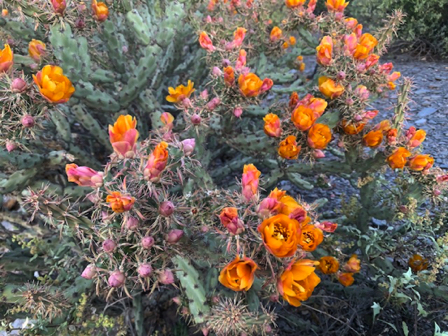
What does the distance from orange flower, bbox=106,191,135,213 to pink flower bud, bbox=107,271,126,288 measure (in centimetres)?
22

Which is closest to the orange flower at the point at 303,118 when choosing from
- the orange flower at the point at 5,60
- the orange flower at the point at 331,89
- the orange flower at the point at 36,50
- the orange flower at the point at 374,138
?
the orange flower at the point at 331,89

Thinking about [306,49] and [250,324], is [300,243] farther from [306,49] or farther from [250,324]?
[306,49]

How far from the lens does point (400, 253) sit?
7.14 ft

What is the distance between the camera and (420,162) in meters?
1.96

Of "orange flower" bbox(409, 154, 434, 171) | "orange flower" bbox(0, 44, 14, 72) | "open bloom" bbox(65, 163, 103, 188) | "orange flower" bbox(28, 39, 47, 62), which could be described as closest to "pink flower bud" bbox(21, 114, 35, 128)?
"orange flower" bbox(0, 44, 14, 72)

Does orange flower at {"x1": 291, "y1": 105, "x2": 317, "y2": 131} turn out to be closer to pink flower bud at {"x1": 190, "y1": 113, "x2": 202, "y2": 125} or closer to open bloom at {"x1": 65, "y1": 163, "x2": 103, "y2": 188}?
pink flower bud at {"x1": 190, "y1": 113, "x2": 202, "y2": 125}

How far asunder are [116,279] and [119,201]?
10.6 inches

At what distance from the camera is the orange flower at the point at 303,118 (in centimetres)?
187

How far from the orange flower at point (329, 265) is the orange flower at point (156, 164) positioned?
1.21 m

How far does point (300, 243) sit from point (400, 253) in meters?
1.30

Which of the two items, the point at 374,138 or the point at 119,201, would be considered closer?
the point at 119,201

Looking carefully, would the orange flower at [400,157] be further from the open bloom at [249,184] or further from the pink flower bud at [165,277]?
the pink flower bud at [165,277]

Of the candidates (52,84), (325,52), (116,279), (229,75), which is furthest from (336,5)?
(116,279)

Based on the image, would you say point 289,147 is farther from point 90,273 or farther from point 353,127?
point 90,273
